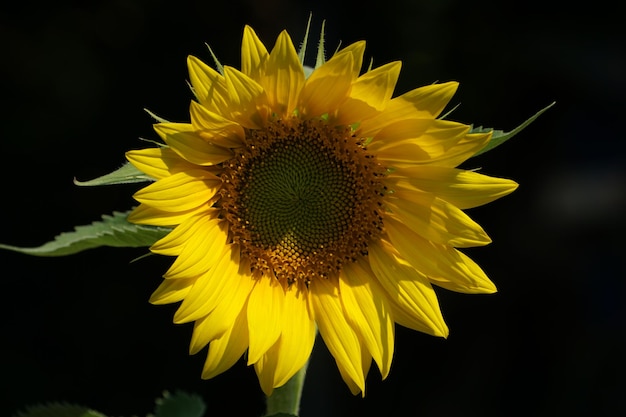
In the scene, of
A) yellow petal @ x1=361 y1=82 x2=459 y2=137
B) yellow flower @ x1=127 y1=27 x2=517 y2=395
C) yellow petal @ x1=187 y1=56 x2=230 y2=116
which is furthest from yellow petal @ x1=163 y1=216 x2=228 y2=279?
yellow petal @ x1=361 y1=82 x2=459 y2=137

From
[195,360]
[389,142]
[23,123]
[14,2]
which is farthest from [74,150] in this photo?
[389,142]

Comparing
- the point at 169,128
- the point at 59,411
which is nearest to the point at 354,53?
the point at 169,128

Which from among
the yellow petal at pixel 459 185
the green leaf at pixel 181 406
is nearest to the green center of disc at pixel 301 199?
the yellow petal at pixel 459 185

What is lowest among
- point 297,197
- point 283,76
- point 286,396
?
point 286,396

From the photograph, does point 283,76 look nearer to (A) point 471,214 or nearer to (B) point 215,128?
(B) point 215,128

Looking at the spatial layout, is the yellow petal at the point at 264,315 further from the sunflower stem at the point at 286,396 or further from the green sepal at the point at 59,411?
the green sepal at the point at 59,411

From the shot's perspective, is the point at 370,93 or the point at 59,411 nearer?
the point at 370,93

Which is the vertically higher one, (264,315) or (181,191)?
(181,191)
